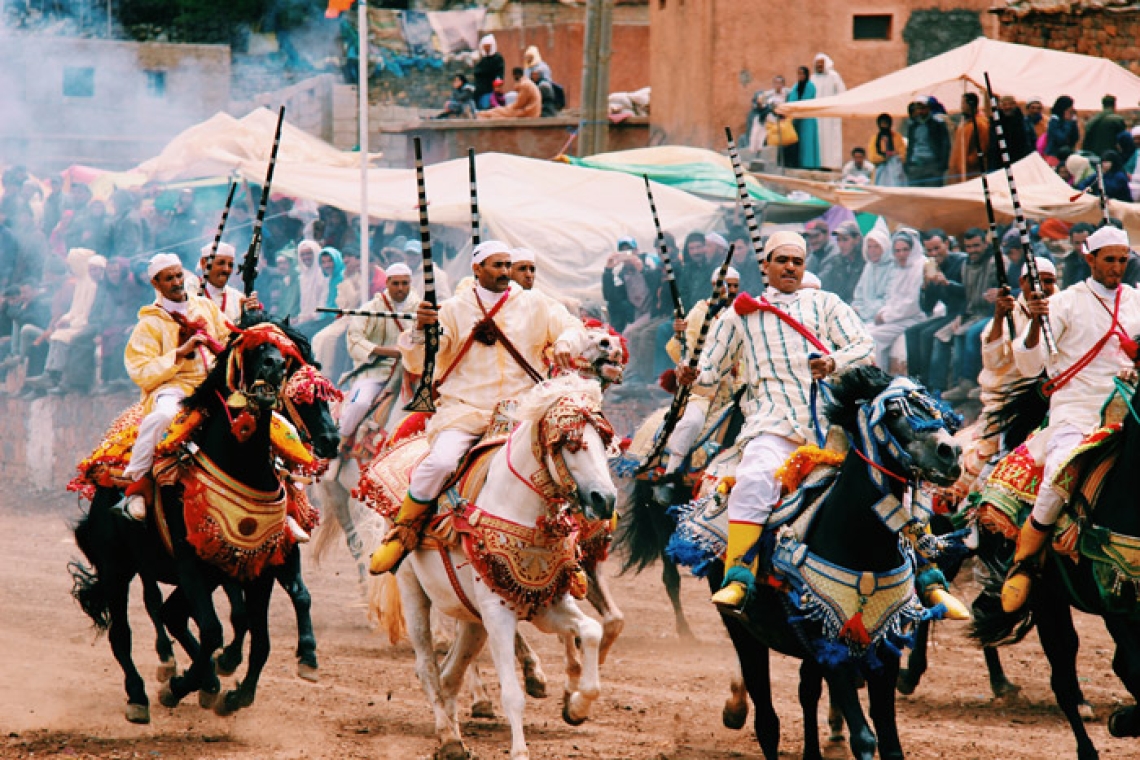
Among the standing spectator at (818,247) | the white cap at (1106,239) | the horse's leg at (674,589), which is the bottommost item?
the horse's leg at (674,589)

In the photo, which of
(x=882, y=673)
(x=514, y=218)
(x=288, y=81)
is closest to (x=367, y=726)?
(x=882, y=673)

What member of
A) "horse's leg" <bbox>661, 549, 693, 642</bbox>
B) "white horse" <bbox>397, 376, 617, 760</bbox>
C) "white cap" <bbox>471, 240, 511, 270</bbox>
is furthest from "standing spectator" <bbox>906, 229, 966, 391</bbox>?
"white horse" <bbox>397, 376, 617, 760</bbox>

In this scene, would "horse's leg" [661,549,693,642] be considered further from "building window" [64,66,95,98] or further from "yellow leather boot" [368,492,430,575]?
"building window" [64,66,95,98]

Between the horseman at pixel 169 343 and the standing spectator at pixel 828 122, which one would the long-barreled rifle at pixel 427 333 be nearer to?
the horseman at pixel 169 343

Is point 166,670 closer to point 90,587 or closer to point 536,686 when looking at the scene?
point 90,587

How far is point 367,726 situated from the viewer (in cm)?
972

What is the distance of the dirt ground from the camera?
928 centimetres

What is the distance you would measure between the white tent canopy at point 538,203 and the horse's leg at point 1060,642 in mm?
10603

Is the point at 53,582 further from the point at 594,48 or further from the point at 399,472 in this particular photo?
the point at 594,48

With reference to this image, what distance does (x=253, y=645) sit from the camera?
9836 mm

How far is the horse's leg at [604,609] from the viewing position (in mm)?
9930

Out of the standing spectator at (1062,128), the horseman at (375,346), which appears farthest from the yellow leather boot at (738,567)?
the standing spectator at (1062,128)

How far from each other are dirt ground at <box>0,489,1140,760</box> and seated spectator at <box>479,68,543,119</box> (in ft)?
50.2

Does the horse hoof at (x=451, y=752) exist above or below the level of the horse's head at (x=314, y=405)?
below
